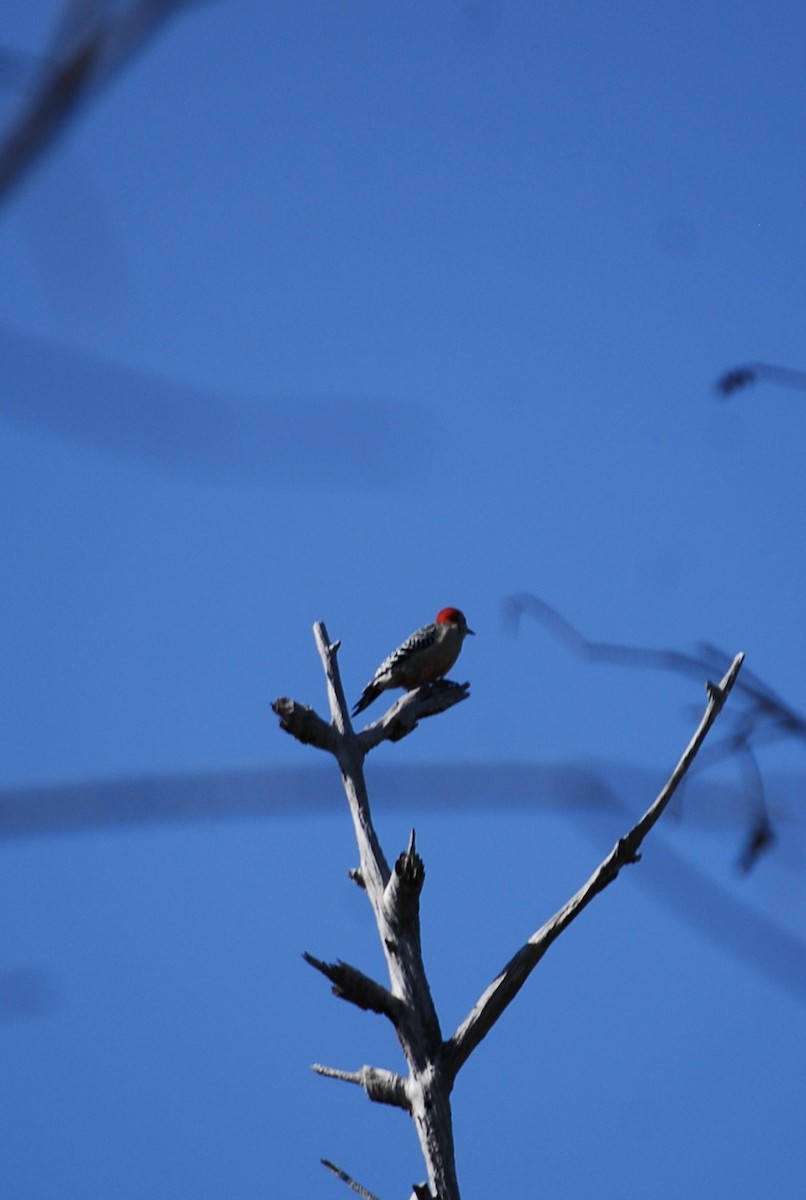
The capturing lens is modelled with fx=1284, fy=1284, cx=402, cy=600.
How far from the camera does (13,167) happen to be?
2.45 ft

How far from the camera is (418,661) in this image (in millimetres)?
6203

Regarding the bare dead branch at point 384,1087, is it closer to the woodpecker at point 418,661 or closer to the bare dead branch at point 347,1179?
the bare dead branch at point 347,1179

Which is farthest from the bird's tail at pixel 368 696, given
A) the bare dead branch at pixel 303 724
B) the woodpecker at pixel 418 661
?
the bare dead branch at pixel 303 724

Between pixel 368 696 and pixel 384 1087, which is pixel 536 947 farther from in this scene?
pixel 368 696

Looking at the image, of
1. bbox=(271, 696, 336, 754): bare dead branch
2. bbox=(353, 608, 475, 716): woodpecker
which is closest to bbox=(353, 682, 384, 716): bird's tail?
bbox=(353, 608, 475, 716): woodpecker

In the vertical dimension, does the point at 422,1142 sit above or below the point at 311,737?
below

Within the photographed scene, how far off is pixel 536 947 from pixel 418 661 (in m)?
2.41

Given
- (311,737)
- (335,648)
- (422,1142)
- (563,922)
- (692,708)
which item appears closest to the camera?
(692,708)

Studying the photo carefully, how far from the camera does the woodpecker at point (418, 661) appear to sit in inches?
244

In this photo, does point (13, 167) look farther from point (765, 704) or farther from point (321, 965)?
point (321, 965)

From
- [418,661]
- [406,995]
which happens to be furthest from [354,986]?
[418,661]

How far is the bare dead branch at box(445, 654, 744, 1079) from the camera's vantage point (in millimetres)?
3830

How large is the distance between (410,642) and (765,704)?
4.66m

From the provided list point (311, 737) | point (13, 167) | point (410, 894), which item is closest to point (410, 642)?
point (311, 737)
